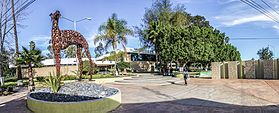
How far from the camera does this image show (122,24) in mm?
36656

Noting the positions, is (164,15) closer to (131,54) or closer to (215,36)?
(215,36)

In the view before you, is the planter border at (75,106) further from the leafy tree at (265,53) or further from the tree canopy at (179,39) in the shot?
the leafy tree at (265,53)

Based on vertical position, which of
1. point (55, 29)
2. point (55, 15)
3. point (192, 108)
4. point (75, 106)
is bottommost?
point (192, 108)

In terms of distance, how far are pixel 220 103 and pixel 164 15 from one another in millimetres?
29907

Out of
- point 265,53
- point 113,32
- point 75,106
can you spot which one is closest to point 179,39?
point 113,32

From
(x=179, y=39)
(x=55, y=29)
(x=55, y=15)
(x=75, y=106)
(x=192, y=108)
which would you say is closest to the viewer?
(x=75, y=106)

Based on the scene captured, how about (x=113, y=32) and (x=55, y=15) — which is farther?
(x=113, y=32)

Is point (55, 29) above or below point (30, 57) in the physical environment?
above

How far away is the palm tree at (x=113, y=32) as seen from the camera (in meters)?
35.5

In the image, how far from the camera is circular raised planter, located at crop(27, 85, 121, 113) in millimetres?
10492

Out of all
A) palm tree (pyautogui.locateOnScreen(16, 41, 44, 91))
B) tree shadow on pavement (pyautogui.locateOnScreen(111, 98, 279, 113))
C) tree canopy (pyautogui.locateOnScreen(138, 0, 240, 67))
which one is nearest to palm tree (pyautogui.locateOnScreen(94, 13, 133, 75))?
tree canopy (pyautogui.locateOnScreen(138, 0, 240, 67))

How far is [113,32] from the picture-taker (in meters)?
35.5

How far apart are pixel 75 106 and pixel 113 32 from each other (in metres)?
25.6

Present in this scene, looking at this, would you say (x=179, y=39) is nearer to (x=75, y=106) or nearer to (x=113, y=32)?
(x=113, y=32)
